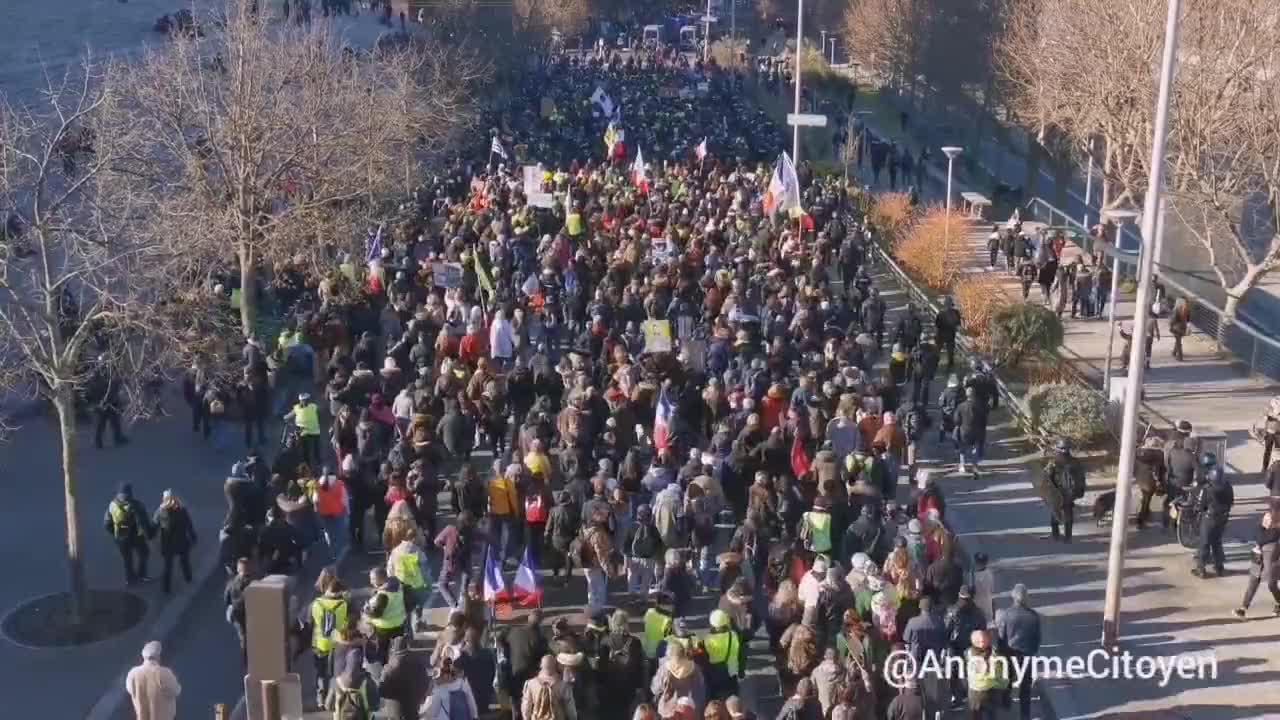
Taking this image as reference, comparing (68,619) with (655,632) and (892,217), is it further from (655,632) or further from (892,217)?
(892,217)

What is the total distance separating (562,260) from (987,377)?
8284mm

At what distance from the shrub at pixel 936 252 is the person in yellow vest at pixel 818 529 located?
15053mm

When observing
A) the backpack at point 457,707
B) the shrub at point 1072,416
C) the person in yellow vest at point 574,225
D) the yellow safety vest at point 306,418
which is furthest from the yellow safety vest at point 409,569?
the person in yellow vest at point 574,225

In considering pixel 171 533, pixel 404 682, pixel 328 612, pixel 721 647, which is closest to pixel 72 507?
pixel 171 533

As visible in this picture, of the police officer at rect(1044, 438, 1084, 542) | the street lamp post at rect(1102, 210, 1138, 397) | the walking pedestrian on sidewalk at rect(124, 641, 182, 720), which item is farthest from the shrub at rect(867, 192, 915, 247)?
the walking pedestrian on sidewalk at rect(124, 641, 182, 720)

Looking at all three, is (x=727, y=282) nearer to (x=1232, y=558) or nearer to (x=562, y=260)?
(x=562, y=260)

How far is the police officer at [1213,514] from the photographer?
→ 46.0 feet

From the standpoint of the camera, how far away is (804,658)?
10.8 metres

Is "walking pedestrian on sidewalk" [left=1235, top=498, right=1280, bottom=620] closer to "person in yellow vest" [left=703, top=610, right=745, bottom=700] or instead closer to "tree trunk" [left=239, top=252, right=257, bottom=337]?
"person in yellow vest" [left=703, top=610, right=745, bottom=700]

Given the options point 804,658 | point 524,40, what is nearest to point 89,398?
point 804,658

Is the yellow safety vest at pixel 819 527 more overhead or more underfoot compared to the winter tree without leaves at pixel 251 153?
more underfoot

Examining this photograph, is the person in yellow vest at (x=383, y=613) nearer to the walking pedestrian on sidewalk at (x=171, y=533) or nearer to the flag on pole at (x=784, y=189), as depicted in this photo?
the walking pedestrian on sidewalk at (x=171, y=533)

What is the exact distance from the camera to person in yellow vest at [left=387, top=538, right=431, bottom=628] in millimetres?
12023

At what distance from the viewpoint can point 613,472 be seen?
1443cm
